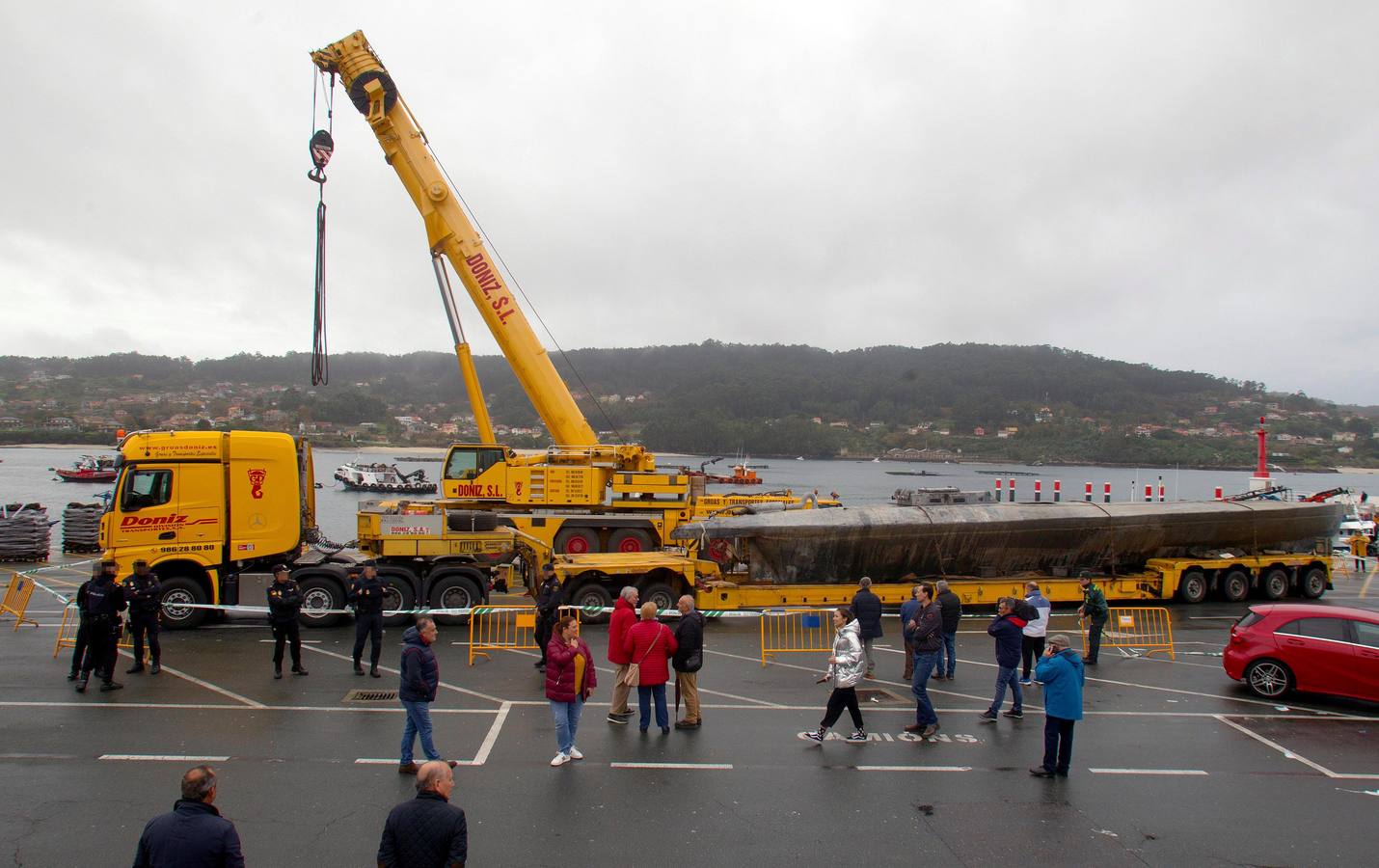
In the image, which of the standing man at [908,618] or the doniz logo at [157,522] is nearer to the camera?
the standing man at [908,618]

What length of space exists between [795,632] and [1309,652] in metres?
7.24

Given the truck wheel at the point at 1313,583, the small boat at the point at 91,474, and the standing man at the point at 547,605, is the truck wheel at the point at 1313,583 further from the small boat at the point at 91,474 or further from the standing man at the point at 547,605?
the small boat at the point at 91,474

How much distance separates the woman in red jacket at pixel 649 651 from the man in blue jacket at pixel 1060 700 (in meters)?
3.66

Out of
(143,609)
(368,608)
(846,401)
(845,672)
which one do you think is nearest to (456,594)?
(368,608)

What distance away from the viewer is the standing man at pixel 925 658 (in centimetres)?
903

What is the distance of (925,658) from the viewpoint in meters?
9.14

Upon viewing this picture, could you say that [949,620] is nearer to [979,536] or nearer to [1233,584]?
[979,536]

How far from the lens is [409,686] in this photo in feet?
24.6

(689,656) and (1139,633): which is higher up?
(689,656)

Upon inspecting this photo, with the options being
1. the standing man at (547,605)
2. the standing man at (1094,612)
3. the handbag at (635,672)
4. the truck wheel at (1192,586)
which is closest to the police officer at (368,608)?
the standing man at (547,605)

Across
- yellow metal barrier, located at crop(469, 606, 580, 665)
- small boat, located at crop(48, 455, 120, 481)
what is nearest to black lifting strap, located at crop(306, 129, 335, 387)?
yellow metal barrier, located at crop(469, 606, 580, 665)

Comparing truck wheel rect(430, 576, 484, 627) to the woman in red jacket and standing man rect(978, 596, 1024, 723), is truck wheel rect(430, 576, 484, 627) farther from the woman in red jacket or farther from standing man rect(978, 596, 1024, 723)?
standing man rect(978, 596, 1024, 723)

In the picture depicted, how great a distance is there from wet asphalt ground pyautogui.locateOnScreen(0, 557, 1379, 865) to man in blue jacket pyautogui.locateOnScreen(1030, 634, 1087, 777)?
0.26 metres

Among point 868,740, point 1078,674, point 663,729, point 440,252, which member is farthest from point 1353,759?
point 440,252
